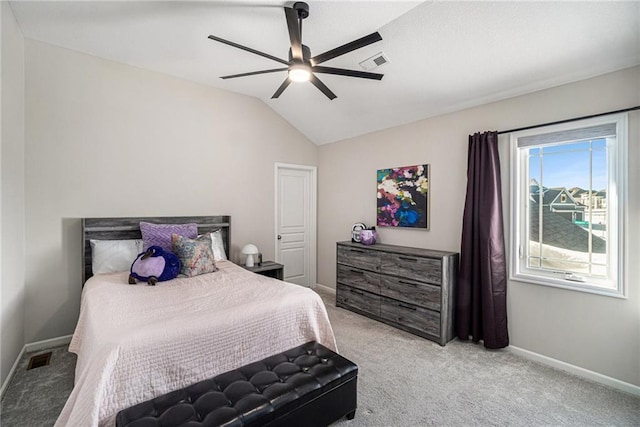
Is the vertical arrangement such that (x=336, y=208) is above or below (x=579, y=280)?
above

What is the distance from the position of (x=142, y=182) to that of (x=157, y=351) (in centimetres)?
238

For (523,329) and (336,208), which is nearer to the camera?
(523,329)

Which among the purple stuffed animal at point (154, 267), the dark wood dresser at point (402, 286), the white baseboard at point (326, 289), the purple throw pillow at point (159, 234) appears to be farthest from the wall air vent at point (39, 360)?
the white baseboard at point (326, 289)

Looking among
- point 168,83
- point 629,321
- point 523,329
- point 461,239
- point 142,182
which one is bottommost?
point 523,329

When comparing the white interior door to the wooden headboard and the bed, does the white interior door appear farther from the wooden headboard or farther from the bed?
the bed

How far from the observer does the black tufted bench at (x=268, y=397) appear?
138cm

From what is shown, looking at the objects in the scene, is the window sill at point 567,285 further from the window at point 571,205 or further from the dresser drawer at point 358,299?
the dresser drawer at point 358,299

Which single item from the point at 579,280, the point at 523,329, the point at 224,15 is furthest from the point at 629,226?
the point at 224,15

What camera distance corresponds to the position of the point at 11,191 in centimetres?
235

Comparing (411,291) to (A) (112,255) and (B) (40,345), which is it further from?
(B) (40,345)

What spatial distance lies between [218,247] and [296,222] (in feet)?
4.94

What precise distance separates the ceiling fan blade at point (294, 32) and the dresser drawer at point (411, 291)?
8.03 ft

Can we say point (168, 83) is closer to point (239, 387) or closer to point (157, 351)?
point (157, 351)

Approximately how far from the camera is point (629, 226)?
87.0 inches
